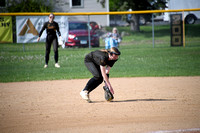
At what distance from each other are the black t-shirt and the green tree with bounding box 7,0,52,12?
19243mm

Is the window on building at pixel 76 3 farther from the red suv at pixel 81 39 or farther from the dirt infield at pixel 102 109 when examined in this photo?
the dirt infield at pixel 102 109

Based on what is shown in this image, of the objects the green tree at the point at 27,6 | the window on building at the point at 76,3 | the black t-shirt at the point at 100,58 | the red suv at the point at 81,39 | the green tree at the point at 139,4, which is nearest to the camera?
the black t-shirt at the point at 100,58

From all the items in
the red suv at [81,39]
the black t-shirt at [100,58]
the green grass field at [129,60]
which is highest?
the red suv at [81,39]

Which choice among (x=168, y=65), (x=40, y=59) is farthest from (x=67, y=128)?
(x=40, y=59)

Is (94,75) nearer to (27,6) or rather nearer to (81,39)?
(81,39)

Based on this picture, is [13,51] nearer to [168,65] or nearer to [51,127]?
[168,65]

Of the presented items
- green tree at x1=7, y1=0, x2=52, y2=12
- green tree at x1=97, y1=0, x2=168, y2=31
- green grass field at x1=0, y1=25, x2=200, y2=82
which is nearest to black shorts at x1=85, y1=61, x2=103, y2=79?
green grass field at x1=0, y1=25, x2=200, y2=82

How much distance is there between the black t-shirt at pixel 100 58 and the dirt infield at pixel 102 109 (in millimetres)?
902

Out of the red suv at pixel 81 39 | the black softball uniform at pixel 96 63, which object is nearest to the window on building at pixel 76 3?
the red suv at pixel 81 39

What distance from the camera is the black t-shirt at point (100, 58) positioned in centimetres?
579

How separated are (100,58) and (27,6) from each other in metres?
20.4

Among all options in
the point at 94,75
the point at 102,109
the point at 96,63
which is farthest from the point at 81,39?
the point at 102,109

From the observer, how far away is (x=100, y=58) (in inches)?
231

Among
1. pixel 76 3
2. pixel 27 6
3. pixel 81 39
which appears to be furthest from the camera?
pixel 76 3
